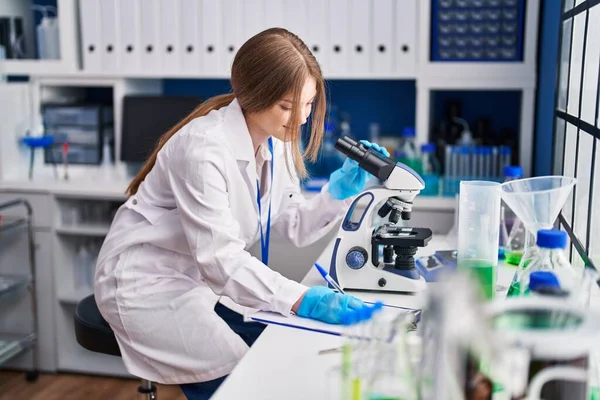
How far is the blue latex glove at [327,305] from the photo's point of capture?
55.3 inches

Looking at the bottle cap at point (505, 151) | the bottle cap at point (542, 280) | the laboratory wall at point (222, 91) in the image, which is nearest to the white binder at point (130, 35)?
the laboratory wall at point (222, 91)

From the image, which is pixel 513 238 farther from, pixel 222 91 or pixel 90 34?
pixel 90 34

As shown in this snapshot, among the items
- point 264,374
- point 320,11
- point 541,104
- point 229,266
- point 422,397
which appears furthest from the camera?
point 320,11

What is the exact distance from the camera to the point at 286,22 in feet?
9.25

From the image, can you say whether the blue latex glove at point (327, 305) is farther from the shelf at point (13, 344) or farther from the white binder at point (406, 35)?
the shelf at point (13, 344)

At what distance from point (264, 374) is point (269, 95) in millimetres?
692

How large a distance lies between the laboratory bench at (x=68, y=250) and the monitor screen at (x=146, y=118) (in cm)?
14

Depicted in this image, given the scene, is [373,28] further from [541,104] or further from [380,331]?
[380,331]

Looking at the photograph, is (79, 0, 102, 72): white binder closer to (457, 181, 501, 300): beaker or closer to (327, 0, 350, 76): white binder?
(327, 0, 350, 76): white binder

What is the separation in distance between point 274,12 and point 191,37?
1.20ft

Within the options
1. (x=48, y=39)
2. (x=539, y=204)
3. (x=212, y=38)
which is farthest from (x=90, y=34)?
(x=539, y=204)

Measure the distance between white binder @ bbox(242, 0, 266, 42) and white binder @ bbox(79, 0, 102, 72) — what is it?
64 cm

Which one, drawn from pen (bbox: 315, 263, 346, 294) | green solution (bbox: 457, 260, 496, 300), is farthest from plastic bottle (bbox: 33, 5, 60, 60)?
green solution (bbox: 457, 260, 496, 300)

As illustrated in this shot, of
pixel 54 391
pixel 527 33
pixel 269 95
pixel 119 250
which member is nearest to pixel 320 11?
pixel 527 33
